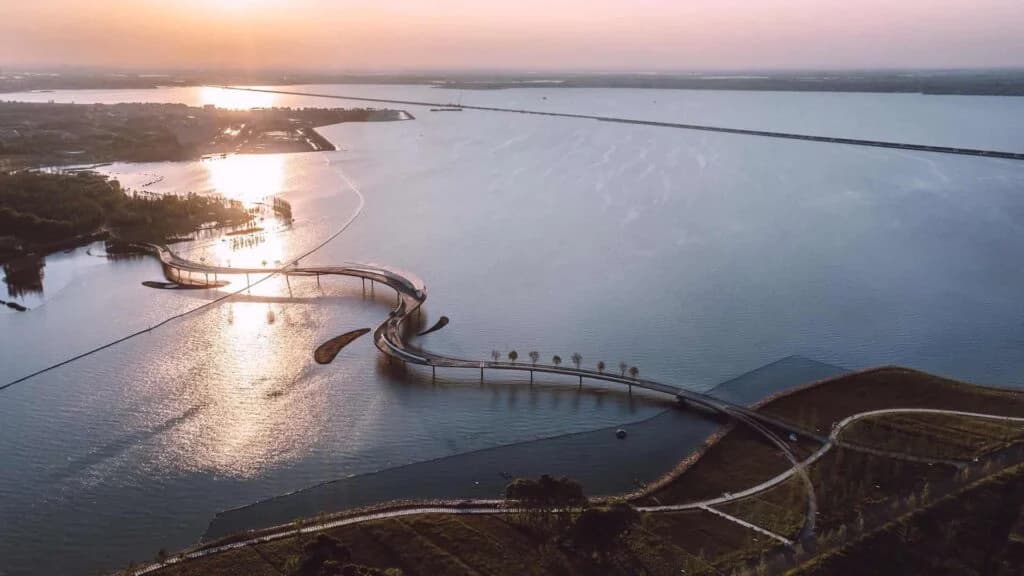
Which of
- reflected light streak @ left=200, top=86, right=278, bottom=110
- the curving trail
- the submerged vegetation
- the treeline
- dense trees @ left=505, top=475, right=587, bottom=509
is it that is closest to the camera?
the curving trail

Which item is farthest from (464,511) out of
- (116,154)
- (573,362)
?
(116,154)

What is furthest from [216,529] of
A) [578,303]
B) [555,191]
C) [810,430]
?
[555,191]

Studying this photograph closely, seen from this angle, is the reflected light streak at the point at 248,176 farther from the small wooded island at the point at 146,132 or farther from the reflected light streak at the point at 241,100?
the reflected light streak at the point at 241,100

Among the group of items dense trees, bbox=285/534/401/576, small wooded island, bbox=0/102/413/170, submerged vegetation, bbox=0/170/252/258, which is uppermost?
small wooded island, bbox=0/102/413/170

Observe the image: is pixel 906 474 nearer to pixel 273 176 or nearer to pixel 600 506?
pixel 600 506

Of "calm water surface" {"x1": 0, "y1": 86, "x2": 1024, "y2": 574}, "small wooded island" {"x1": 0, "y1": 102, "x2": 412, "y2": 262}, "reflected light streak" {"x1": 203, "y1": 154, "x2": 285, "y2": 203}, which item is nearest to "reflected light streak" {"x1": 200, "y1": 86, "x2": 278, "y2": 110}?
"small wooded island" {"x1": 0, "y1": 102, "x2": 412, "y2": 262}

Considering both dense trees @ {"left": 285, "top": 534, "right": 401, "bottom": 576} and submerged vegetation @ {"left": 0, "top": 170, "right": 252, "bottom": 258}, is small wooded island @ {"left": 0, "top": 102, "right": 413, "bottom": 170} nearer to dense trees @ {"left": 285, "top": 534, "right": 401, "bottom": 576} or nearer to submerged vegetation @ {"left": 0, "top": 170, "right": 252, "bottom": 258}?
submerged vegetation @ {"left": 0, "top": 170, "right": 252, "bottom": 258}
